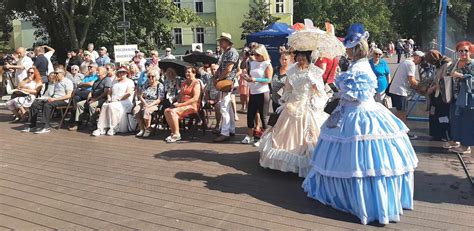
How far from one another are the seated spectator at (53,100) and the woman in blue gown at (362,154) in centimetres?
665

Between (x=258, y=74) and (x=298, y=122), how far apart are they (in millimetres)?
2089

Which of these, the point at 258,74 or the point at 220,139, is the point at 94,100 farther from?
the point at 258,74

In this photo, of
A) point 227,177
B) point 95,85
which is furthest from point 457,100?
point 95,85

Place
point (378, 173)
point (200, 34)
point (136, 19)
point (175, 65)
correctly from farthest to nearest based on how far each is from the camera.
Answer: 1. point (200, 34)
2. point (136, 19)
3. point (175, 65)
4. point (378, 173)

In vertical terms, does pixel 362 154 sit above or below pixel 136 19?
below

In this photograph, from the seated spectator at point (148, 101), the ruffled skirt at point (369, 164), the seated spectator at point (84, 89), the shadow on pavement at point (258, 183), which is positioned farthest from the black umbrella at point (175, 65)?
the ruffled skirt at point (369, 164)

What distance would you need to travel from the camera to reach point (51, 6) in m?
22.4

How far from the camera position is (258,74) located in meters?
7.54

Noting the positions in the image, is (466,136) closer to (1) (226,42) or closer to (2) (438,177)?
(2) (438,177)

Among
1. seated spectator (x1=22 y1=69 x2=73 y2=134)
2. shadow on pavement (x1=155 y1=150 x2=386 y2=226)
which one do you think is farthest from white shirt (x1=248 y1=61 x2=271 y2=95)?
seated spectator (x1=22 y1=69 x2=73 y2=134)

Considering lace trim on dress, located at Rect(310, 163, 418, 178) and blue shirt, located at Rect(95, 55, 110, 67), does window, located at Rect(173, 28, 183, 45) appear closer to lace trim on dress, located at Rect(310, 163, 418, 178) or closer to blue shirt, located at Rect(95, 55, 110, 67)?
blue shirt, located at Rect(95, 55, 110, 67)

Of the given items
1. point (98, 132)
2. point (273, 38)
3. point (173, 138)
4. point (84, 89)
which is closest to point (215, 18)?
point (273, 38)

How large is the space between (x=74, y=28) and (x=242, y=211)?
62.2 ft

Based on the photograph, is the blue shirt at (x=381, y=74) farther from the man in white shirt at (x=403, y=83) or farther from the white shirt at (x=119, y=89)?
the white shirt at (x=119, y=89)
